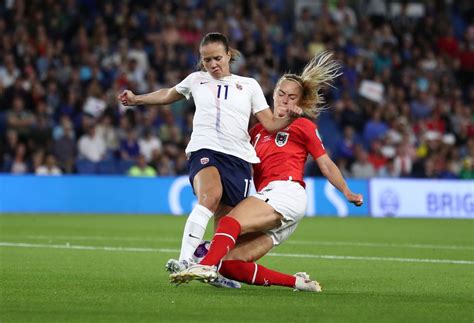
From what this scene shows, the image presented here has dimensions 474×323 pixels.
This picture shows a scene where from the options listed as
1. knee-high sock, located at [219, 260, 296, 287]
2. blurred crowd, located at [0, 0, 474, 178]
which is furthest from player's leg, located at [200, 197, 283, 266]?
blurred crowd, located at [0, 0, 474, 178]

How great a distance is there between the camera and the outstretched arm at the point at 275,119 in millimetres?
8539

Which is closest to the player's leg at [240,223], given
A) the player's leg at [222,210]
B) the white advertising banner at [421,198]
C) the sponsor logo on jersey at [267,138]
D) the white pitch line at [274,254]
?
the player's leg at [222,210]

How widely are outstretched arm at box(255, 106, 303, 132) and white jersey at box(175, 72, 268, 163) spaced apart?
0.32 feet

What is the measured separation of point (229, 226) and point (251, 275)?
572mm

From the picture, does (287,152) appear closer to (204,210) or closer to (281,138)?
(281,138)

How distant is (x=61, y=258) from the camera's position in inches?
475

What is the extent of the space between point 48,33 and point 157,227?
27.0 feet

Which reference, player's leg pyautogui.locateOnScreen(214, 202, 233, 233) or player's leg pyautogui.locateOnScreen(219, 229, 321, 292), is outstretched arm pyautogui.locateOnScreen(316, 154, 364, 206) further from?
player's leg pyautogui.locateOnScreen(214, 202, 233, 233)

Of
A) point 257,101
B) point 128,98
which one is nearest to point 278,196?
point 257,101

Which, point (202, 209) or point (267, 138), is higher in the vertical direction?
point (267, 138)

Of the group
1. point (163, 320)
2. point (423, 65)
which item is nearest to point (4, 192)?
point (423, 65)

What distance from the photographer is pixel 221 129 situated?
30.5 feet

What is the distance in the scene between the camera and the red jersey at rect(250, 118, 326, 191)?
9250 millimetres

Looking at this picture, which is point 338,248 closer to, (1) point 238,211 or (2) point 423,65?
(1) point 238,211
